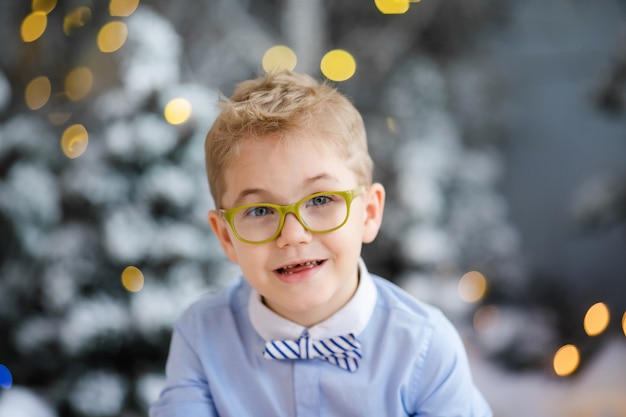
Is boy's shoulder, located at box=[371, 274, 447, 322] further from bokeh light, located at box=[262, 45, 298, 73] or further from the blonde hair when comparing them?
bokeh light, located at box=[262, 45, 298, 73]

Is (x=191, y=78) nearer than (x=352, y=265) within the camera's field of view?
No

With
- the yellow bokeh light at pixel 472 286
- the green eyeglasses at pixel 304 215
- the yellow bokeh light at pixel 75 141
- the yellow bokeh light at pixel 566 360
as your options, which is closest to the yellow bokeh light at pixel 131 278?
the yellow bokeh light at pixel 75 141

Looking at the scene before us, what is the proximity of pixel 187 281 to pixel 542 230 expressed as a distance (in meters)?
1.18

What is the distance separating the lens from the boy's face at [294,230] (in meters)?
1.11

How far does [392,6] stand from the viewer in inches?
85.6

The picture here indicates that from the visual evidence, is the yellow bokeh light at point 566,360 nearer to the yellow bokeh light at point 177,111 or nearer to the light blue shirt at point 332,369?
the light blue shirt at point 332,369

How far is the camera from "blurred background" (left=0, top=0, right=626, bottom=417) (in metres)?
1.93

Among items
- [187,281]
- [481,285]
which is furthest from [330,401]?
[481,285]

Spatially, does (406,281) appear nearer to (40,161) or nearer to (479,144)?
(479,144)

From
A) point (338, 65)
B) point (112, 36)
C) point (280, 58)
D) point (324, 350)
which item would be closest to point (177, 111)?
point (112, 36)

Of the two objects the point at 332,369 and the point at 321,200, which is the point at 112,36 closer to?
the point at 321,200

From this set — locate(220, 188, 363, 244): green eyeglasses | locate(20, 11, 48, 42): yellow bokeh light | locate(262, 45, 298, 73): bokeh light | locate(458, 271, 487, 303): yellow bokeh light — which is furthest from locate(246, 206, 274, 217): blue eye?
locate(458, 271, 487, 303): yellow bokeh light

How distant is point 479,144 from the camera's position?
7.56 ft

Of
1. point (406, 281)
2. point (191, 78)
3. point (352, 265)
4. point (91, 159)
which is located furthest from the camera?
point (406, 281)
